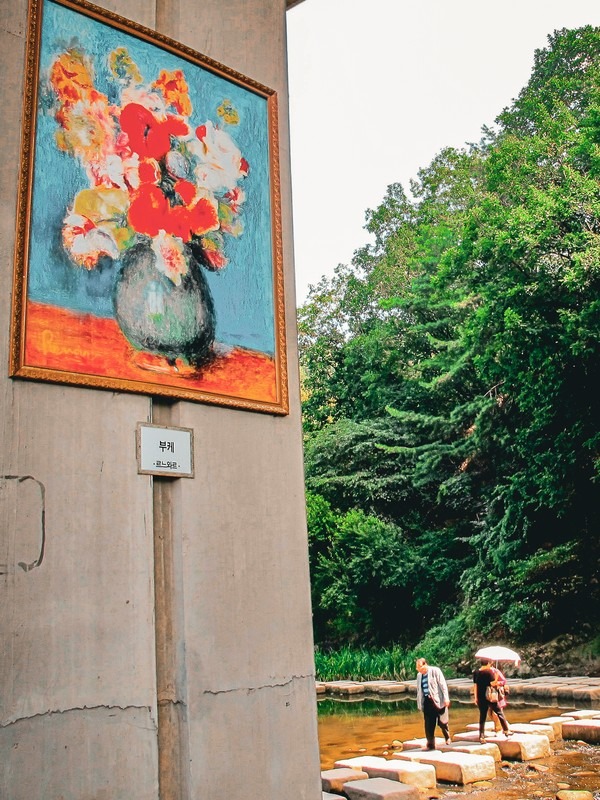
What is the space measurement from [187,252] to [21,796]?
2474mm

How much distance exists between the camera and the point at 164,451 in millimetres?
3668

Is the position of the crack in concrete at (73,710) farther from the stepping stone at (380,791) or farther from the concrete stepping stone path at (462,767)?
the concrete stepping stone path at (462,767)

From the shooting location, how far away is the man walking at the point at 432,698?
8281mm

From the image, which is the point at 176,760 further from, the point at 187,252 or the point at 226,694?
the point at 187,252

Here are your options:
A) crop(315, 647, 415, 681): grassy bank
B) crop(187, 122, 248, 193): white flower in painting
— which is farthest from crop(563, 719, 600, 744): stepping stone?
crop(315, 647, 415, 681): grassy bank

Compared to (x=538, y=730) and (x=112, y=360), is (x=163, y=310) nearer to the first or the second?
(x=112, y=360)

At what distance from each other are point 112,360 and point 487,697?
22.1ft

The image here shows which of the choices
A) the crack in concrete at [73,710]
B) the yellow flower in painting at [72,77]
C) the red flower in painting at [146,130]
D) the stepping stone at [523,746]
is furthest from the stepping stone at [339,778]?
the yellow flower in painting at [72,77]

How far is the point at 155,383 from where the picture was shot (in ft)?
12.3

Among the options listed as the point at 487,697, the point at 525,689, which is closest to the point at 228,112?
the point at 487,697

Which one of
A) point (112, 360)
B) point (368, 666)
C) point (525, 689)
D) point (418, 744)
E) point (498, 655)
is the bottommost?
point (368, 666)

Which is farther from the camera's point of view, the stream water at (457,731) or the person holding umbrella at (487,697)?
the person holding umbrella at (487,697)

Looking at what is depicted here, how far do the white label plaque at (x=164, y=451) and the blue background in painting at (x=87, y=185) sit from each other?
576 millimetres

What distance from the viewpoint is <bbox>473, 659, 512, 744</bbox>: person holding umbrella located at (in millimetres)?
8594
